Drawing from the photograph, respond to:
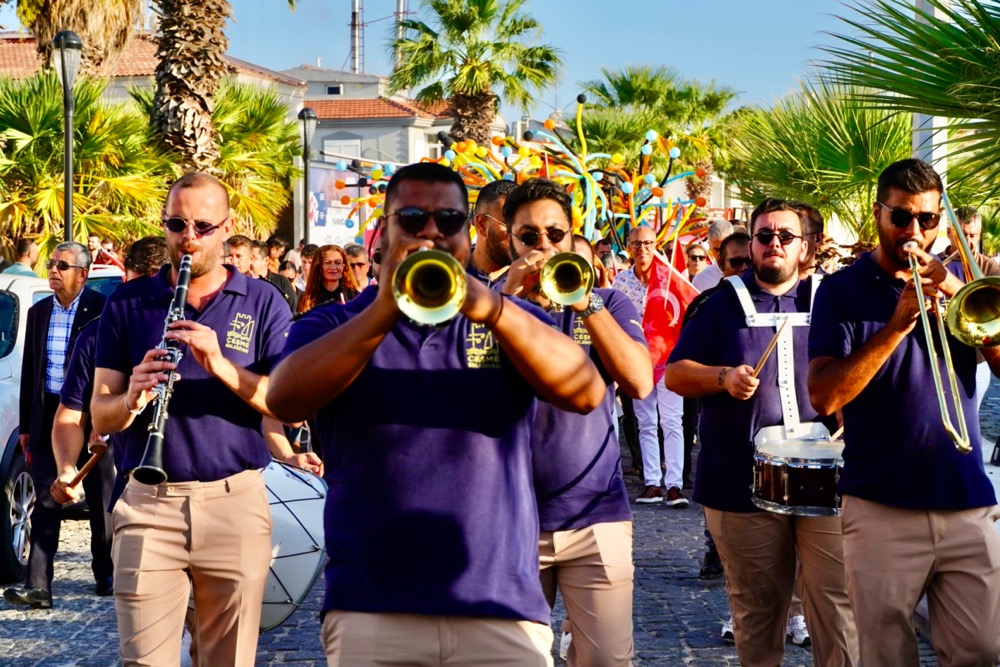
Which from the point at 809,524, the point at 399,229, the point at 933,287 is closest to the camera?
the point at 399,229

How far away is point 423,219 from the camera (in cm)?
288

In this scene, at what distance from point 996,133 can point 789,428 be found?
2.10 m

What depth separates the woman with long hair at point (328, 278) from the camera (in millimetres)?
9797

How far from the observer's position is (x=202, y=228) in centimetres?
468

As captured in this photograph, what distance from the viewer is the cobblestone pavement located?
638 centimetres

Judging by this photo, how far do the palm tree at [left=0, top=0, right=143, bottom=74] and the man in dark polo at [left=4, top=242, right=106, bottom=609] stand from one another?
17166mm

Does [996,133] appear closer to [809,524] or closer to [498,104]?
[809,524]

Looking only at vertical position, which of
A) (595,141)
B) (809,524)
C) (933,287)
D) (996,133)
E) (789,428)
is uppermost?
(595,141)

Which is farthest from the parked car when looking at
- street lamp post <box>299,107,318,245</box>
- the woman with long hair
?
street lamp post <box>299,107,318,245</box>

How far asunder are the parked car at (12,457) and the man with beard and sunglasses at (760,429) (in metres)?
4.50

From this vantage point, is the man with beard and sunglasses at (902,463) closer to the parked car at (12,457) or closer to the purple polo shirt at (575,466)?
the purple polo shirt at (575,466)

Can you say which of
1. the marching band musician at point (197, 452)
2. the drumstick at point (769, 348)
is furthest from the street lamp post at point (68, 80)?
the drumstick at point (769, 348)

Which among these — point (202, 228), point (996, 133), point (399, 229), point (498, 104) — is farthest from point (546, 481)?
point (498, 104)

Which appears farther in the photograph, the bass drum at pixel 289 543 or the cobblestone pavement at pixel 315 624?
the cobblestone pavement at pixel 315 624
